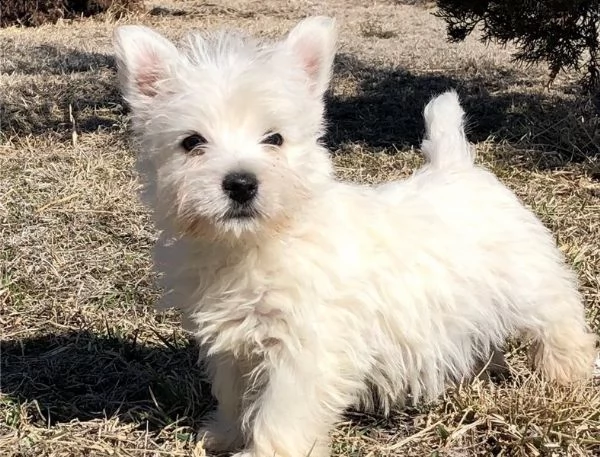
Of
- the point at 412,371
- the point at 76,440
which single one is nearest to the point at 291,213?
the point at 412,371

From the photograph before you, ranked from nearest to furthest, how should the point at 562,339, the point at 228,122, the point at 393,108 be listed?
the point at 228,122 < the point at 562,339 < the point at 393,108

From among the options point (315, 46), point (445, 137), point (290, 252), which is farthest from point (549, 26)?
point (290, 252)

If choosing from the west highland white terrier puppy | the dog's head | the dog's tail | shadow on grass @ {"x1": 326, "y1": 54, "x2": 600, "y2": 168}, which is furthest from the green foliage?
the dog's head

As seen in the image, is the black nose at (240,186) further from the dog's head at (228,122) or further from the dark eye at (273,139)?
the dark eye at (273,139)

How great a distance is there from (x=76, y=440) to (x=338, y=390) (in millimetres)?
905

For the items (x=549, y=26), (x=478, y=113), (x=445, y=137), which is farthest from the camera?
(x=478, y=113)

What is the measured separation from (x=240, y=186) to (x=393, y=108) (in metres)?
4.06

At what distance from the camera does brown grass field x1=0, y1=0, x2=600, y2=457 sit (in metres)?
2.51

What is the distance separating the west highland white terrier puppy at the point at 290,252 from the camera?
2135 millimetres

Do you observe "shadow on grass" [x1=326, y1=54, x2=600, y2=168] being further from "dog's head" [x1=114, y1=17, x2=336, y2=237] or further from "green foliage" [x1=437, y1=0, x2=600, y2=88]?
"dog's head" [x1=114, y1=17, x2=336, y2=237]

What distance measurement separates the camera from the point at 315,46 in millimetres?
2373

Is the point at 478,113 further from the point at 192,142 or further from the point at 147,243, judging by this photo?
the point at 192,142

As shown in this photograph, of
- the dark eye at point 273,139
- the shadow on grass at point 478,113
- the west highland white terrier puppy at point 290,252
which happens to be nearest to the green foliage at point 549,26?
the shadow on grass at point 478,113

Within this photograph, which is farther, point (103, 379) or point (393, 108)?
point (393, 108)
